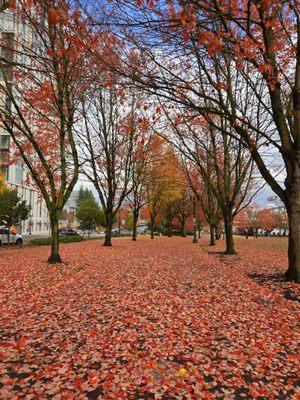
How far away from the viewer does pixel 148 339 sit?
15.4ft

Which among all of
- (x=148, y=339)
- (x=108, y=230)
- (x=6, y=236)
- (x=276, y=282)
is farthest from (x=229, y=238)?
(x=6, y=236)

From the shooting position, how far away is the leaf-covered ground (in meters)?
3.36

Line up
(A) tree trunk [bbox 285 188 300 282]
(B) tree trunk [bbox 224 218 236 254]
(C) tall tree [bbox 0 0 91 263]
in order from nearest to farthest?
(A) tree trunk [bbox 285 188 300 282], (C) tall tree [bbox 0 0 91 263], (B) tree trunk [bbox 224 218 236 254]

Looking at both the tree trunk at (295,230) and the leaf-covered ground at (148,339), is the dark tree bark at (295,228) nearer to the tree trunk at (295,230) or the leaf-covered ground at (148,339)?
the tree trunk at (295,230)

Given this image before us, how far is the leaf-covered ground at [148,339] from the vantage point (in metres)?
3.36

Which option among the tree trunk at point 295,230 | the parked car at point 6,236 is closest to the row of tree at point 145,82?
the tree trunk at point 295,230

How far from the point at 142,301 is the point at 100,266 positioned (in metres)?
5.55

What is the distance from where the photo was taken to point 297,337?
484cm

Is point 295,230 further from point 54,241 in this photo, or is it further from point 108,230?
point 108,230

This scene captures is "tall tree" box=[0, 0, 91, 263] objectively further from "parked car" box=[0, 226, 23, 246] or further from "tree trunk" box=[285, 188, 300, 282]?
"parked car" box=[0, 226, 23, 246]

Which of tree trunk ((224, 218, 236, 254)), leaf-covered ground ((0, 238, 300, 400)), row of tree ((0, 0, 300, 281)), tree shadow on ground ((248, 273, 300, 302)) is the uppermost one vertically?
row of tree ((0, 0, 300, 281))

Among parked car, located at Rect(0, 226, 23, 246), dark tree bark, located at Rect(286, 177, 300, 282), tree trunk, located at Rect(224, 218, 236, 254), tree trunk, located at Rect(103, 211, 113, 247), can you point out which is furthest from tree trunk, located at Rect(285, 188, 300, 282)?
parked car, located at Rect(0, 226, 23, 246)

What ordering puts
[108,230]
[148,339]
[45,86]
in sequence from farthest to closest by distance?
[108,230]
[45,86]
[148,339]

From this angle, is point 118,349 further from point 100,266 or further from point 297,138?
point 100,266
